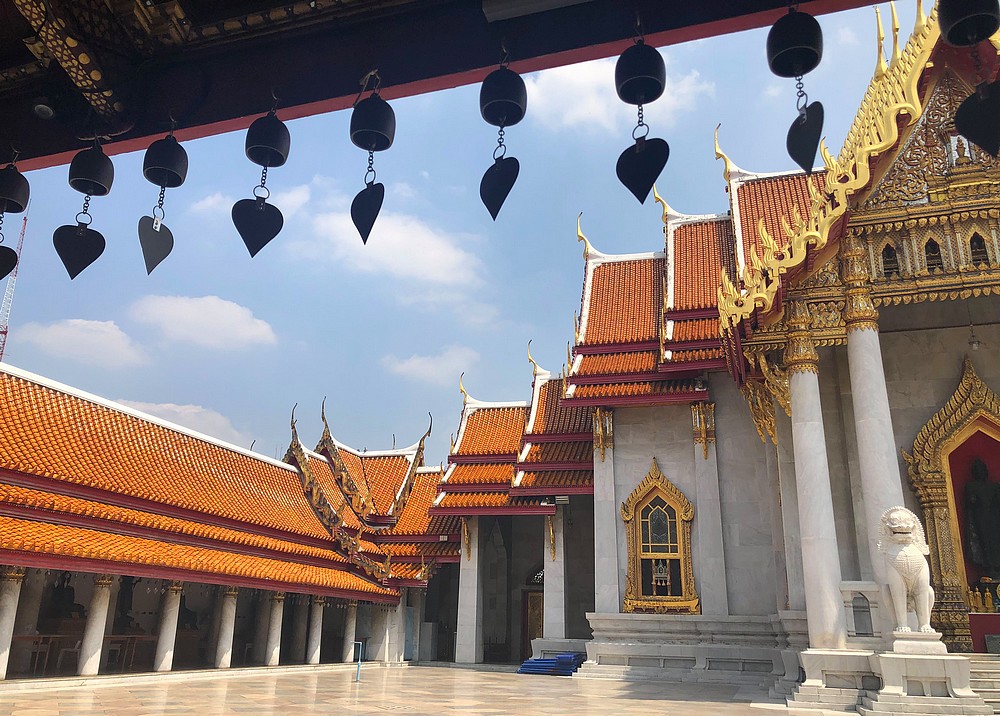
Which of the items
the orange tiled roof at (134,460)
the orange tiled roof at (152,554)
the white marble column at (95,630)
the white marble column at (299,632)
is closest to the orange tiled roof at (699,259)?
the orange tiled roof at (152,554)

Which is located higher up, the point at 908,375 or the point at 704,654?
the point at 908,375

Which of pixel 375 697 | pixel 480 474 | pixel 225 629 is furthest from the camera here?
pixel 480 474

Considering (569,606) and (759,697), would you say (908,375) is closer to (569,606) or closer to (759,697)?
(759,697)

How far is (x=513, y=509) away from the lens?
711 inches

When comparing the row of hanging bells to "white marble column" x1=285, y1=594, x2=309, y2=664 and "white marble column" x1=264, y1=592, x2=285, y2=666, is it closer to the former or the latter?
"white marble column" x1=264, y1=592, x2=285, y2=666

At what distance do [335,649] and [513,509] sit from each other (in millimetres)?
7104

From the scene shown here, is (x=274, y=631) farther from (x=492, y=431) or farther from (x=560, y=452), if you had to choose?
(x=492, y=431)

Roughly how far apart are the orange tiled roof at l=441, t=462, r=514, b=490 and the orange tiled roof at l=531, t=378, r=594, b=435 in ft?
5.70

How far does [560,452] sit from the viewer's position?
18.0m

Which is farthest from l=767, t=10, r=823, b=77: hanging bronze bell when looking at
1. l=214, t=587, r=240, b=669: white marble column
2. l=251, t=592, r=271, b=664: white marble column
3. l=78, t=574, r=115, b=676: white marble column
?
l=251, t=592, r=271, b=664: white marble column

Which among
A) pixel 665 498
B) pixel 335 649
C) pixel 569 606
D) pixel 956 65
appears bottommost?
→ pixel 335 649

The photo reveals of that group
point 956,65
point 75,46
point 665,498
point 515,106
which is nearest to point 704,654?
point 665,498

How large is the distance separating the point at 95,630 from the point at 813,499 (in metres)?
11.2

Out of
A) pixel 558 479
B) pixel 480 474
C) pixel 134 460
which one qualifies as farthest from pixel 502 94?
pixel 480 474
